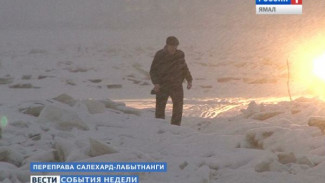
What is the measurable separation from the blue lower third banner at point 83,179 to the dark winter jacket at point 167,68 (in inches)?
119

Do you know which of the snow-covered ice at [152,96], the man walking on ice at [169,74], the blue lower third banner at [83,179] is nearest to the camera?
the blue lower third banner at [83,179]

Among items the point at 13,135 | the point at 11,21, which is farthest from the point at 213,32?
the point at 13,135

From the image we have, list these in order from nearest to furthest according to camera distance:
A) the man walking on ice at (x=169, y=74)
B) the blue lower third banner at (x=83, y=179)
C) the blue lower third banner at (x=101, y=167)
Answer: the blue lower third banner at (x=83, y=179) < the blue lower third banner at (x=101, y=167) < the man walking on ice at (x=169, y=74)

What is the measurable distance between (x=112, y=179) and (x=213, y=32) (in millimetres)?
23125

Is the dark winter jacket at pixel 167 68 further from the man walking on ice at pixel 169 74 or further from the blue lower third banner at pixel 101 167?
the blue lower third banner at pixel 101 167

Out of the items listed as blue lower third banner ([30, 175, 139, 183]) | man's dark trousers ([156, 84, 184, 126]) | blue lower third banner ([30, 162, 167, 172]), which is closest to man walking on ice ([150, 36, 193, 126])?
man's dark trousers ([156, 84, 184, 126])

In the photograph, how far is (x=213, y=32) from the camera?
86.2 ft

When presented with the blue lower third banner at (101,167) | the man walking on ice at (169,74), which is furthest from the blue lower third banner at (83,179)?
the man walking on ice at (169,74)

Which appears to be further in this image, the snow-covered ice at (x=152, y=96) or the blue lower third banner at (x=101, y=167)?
the snow-covered ice at (x=152, y=96)

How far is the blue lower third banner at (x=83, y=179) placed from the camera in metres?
3.59

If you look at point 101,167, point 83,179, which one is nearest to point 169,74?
point 101,167

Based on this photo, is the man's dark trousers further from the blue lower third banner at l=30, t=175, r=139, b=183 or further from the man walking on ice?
the blue lower third banner at l=30, t=175, r=139, b=183

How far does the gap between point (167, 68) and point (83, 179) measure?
315 cm

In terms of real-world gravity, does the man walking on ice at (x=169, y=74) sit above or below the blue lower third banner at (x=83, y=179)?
above
